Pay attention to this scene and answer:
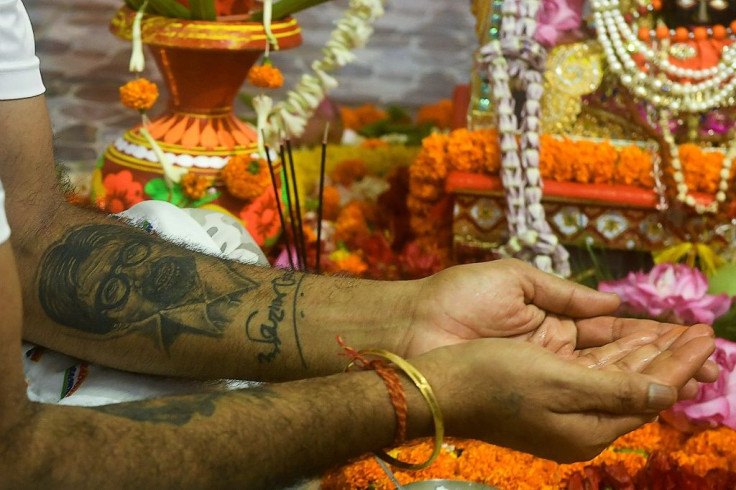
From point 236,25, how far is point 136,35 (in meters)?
0.19

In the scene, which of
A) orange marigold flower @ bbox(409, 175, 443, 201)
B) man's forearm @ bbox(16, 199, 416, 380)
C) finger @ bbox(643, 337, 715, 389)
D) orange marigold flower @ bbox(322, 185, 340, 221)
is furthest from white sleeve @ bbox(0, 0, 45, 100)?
orange marigold flower @ bbox(322, 185, 340, 221)

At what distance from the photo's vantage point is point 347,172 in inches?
93.4

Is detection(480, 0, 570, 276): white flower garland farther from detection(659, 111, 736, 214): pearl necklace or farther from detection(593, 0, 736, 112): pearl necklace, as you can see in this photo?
detection(659, 111, 736, 214): pearl necklace

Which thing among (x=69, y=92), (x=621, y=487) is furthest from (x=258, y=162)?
(x=69, y=92)

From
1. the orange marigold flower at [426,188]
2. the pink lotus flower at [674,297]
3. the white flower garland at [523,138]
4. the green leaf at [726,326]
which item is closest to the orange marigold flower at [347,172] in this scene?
the orange marigold flower at [426,188]

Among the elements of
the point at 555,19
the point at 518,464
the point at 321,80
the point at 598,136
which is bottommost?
the point at 518,464

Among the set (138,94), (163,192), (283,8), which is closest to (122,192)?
(163,192)

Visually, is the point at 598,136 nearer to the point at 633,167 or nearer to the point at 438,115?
the point at 633,167

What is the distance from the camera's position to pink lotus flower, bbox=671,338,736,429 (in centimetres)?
139

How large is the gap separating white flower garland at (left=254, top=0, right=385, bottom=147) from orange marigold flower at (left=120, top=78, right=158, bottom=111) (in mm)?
217

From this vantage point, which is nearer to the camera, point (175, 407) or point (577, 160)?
point (175, 407)

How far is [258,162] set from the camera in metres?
1.88

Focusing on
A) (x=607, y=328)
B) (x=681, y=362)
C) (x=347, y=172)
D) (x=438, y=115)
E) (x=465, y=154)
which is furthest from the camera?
(x=438, y=115)

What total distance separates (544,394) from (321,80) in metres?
1.16
